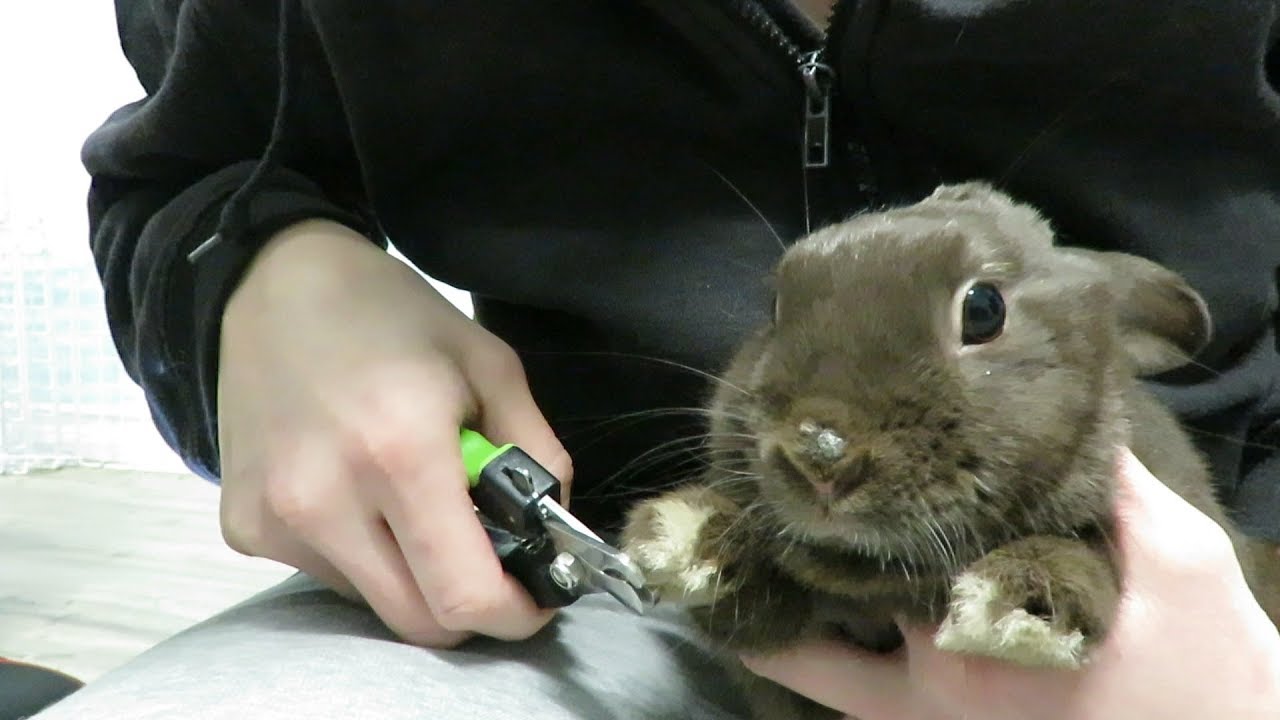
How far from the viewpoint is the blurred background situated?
7.65ft

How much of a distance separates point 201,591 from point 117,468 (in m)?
1.03

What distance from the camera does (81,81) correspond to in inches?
107

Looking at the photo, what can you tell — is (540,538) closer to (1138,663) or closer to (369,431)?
(369,431)

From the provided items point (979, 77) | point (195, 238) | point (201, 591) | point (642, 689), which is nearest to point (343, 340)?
point (195, 238)

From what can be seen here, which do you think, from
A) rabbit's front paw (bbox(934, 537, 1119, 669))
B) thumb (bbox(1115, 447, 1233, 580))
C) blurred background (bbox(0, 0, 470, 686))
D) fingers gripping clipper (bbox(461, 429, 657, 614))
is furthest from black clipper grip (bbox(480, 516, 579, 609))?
blurred background (bbox(0, 0, 470, 686))

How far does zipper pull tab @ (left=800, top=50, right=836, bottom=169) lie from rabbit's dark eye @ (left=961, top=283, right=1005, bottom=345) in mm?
262

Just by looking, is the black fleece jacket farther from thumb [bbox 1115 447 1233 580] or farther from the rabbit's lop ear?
thumb [bbox 1115 447 1233 580]

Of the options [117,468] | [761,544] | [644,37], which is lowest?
[117,468]

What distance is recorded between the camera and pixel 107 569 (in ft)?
7.01

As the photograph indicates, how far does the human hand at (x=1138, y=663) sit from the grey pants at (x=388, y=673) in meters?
0.14

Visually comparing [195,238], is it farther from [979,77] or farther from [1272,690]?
[1272,690]

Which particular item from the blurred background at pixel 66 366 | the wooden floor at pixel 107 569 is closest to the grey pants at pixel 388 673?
the wooden floor at pixel 107 569

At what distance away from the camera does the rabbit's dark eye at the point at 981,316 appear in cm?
70

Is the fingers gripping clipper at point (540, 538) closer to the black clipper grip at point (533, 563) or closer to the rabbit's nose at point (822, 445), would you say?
the black clipper grip at point (533, 563)
